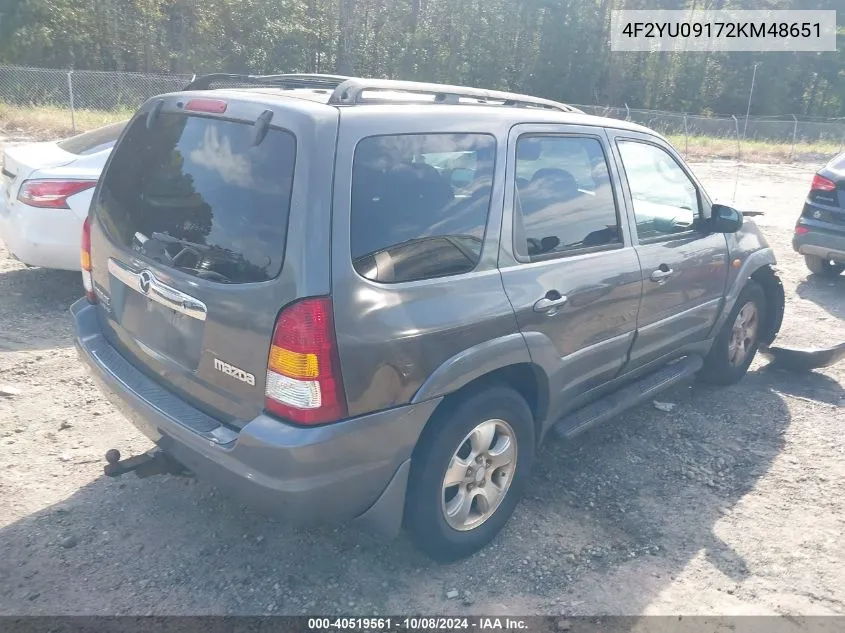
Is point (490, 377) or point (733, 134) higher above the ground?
point (733, 134)

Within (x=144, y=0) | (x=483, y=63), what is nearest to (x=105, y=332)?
(x=144, y=0)

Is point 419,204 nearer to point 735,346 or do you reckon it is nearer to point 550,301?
point 550,301

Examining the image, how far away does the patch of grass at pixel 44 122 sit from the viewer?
1645 cm

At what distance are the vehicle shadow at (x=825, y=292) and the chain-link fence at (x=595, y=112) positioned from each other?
48.6 ft

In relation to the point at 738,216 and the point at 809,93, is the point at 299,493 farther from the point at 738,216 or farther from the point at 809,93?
the point at 809,93

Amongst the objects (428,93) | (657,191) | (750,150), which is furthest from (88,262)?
(750,150)

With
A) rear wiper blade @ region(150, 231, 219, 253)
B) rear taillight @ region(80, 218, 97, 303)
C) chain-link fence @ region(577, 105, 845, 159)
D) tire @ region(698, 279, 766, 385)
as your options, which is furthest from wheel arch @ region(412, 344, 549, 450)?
chain-link fence @ region(577, 105, 845, 159)

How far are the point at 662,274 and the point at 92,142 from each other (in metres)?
4.87

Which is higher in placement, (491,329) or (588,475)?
(491,329)

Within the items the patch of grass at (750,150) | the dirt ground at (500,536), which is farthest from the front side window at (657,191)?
the patch of grass at (750,150)

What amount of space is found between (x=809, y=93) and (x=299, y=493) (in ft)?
192

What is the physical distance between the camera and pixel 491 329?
2.96m

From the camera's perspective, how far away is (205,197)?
281 cm

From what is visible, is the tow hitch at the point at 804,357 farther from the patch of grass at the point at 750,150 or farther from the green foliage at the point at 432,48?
the green foliage at the point at 432,48
